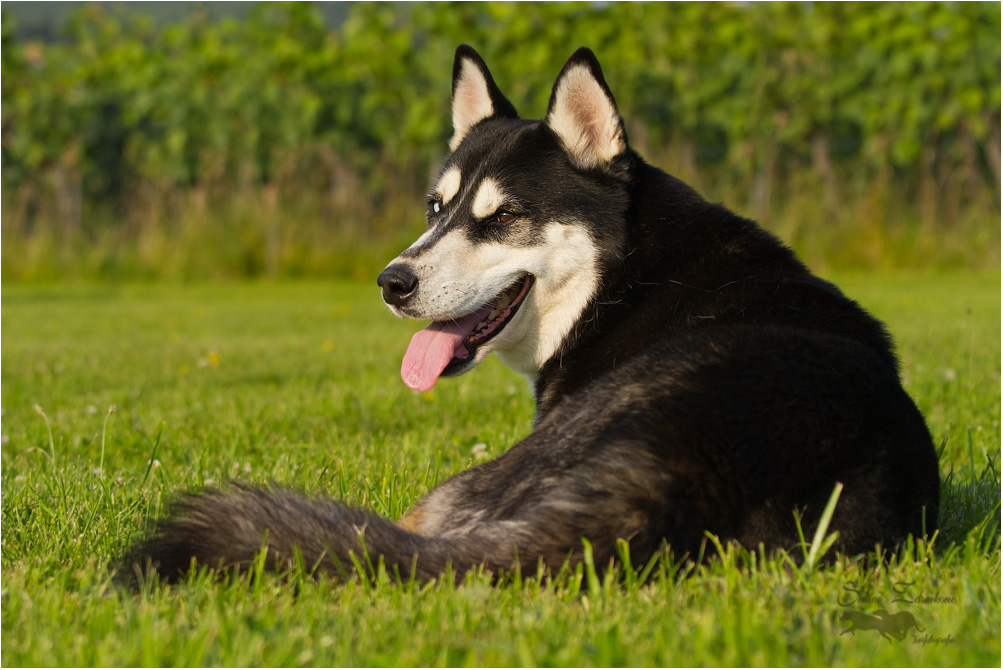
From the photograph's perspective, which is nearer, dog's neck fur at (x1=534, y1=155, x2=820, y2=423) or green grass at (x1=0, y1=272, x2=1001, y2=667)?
green grass at (x1=0, y1=272, x2=1001, y2=667)

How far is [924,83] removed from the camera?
15.5 metres

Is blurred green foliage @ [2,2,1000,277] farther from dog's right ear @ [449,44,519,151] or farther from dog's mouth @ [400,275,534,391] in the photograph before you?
dog's mouth @ [400,275,534,391]

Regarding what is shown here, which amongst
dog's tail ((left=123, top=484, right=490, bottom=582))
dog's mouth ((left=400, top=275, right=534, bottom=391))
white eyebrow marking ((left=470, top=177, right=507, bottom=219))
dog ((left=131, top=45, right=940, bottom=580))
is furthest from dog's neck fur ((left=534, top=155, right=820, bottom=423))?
dog's tail ((left=123, top=484, right=490, bottom=582))

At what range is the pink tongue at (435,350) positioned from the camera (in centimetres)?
340

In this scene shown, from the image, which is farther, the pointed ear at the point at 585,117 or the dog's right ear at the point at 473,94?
the dog's right ear at the point at 473,94

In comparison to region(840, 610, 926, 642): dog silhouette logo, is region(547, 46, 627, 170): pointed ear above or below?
above

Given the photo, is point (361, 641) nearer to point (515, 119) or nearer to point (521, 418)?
point (515, 119)

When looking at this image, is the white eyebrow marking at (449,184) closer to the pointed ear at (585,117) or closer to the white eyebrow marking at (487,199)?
the white eyebrow marking at (487,199)

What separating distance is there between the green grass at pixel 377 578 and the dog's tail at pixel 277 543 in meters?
0.06

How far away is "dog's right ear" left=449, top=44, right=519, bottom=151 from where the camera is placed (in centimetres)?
387

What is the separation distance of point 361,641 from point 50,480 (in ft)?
6.67

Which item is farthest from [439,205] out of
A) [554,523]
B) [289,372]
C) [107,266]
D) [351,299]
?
[107,266]

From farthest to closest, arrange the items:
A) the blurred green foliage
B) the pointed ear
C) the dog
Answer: the blurred green foliage < the pointed ear < the dog

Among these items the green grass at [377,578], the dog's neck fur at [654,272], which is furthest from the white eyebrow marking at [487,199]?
the green grass at [377,578]
